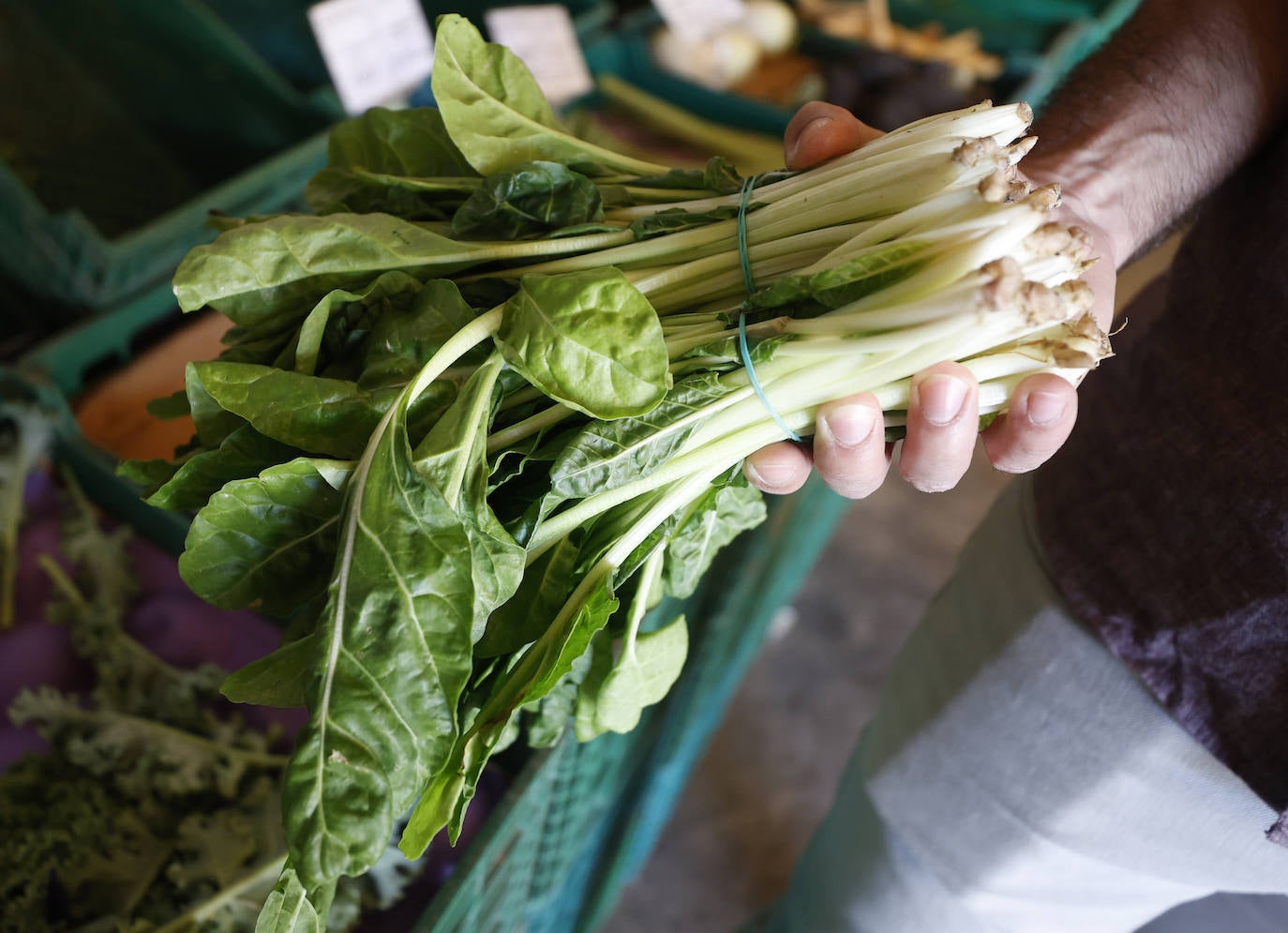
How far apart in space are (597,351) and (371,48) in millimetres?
1436

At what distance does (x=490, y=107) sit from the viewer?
912mm

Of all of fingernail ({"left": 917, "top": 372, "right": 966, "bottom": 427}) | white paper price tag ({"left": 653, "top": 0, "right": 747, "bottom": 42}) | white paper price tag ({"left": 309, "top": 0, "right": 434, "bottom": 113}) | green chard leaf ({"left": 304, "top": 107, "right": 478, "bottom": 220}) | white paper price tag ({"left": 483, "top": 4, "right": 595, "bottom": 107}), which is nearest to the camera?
fingernail ({"left": 917, "top": 372, "right": 966, "bottom": 427})

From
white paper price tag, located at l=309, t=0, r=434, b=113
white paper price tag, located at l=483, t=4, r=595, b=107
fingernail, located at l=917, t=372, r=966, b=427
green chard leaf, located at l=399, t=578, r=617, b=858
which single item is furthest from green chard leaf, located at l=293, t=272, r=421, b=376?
white paper price tag, located at l=483, t=4, r=595, b=107

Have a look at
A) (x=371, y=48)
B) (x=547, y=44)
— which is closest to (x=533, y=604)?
(x=371, y=48)

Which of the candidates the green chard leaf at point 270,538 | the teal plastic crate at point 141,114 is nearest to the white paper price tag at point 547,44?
the teal plastic crate at point 141,114

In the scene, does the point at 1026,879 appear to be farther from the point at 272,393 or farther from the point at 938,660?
the point at 272,393

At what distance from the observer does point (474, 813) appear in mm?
1163

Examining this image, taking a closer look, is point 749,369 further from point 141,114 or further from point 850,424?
point 141,114

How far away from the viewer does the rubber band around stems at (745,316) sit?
29.8 inches

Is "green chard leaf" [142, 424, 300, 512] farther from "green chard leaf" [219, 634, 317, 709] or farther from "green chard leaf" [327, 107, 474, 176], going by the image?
"green chard leaf" [327, 107, 474, 176]

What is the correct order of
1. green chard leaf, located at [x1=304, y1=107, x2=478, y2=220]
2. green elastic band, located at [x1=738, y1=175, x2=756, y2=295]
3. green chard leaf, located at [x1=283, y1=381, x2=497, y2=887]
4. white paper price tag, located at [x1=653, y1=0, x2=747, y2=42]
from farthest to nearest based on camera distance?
white paper price tag, located at [x1=653, y1=0, x2=747, y2=42] → green chard leaf, located at [x1=304, y1=107, x2=478, y2=220] → green elastic band, located at [x1=738, y1=175, x2=756, y2=295] → green chard leaf, located at [x1=283, y1=381, x2=497, y2=887]

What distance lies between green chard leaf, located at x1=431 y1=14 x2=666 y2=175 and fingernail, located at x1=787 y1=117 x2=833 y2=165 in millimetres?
222

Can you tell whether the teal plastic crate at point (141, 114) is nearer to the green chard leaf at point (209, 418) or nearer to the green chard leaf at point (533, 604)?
the green chard leaf at point (209, 418)

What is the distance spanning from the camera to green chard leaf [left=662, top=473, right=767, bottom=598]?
3.05 ft
